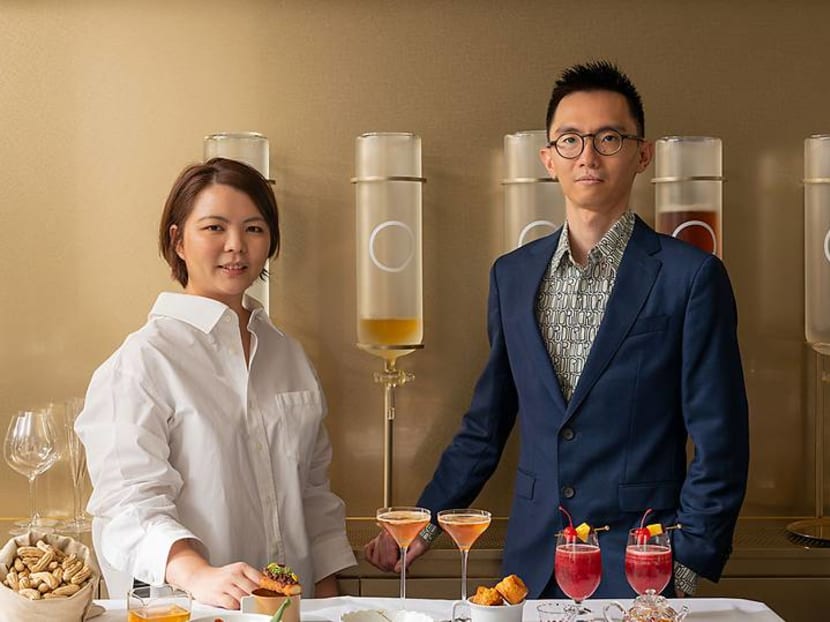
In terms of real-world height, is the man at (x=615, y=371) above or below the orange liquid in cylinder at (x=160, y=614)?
above

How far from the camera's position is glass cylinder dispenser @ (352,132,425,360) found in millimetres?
2992

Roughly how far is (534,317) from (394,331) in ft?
1.70

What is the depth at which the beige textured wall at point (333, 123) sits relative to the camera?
3254 millimetres

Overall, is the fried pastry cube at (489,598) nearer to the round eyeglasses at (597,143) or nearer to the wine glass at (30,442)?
the round eyeglasses at (597,143)

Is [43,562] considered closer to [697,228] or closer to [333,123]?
[333,123]

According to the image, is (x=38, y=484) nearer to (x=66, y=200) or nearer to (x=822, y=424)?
(x=66, y=200)

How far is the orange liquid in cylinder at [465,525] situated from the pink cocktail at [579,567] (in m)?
0.17

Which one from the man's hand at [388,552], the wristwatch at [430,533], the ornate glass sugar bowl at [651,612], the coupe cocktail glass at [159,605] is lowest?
the man's hand at [388,552]

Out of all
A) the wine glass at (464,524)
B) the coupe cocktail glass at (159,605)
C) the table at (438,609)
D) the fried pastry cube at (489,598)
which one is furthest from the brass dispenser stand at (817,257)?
the coupe cocktail glass at (159,605)

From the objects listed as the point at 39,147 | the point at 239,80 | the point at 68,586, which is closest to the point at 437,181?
the point at 239,80

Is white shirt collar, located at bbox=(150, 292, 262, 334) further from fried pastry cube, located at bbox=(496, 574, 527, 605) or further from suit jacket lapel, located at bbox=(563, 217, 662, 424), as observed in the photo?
fried pastry cube, located at bbox=(496, 574, 527, 605)

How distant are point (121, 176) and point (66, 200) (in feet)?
0.56

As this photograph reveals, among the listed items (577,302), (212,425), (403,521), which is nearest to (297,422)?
(212,425)

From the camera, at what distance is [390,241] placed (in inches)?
118
